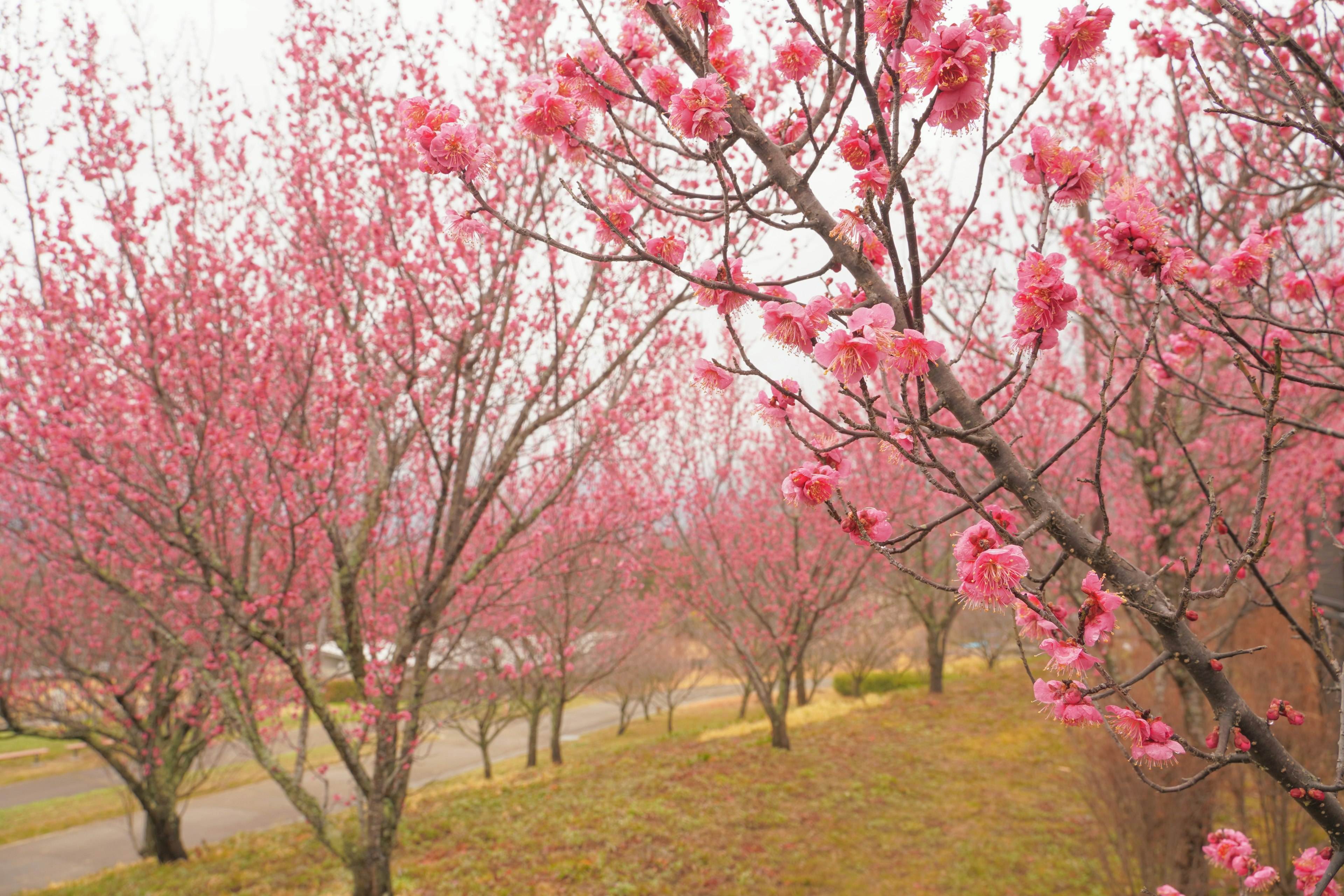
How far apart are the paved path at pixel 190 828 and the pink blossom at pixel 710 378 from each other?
9316 millimetres

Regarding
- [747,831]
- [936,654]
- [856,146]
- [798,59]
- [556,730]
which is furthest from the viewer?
[936,654]

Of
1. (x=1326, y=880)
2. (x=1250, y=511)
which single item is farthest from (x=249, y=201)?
(x=1250, y=511)

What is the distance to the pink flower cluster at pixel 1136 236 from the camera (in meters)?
1.85

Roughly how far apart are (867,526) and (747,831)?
7984 millimetres

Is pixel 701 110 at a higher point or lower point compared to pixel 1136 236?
higher

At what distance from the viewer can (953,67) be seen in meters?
1.48

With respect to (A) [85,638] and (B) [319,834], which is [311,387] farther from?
(A) [85,638]

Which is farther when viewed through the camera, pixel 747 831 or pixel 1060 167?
pixel 747 831

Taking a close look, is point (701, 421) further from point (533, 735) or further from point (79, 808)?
point (79, 808)

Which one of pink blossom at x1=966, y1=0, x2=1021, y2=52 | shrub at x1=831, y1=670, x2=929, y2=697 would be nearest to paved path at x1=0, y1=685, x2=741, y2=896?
pink blossom at x1=966, y1=0, x2=1021, y2=52

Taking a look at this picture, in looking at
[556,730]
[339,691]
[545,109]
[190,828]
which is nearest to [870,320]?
[545,109]

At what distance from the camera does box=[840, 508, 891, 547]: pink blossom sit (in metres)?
1.71

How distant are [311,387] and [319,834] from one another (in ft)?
14.1

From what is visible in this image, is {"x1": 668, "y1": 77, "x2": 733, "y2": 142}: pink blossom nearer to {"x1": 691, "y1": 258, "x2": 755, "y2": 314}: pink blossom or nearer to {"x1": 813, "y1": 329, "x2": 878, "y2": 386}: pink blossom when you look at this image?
{"x1": 691, "y1": 258, "x2": 755, "y2": 314}: pink blossom
